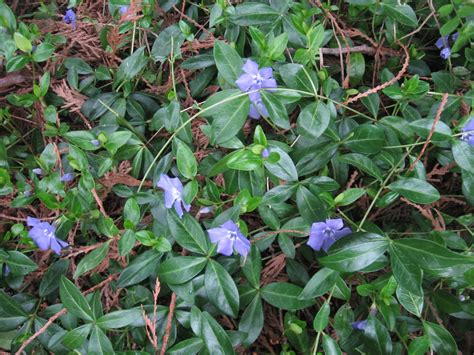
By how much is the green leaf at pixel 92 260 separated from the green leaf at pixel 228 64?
49 centimetres

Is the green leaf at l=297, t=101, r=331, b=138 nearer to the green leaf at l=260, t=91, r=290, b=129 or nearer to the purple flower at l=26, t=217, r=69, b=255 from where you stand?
the green leaf at l=260, t=91, r=290, b=129

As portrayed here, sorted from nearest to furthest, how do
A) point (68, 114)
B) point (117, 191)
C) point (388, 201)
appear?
1. point (388, 201)
2. point (117, 191)
3. point (68, 114)

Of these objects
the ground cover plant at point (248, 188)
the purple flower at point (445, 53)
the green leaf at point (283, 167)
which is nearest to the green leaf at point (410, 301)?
the ground cover plant at point (248, 188)

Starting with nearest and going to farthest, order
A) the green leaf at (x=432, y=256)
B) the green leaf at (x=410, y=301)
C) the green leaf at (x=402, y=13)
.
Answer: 1. the green leaf at (x=432, y=256)
2. the green leaf at (x=410, y=301)
3. the green leaf at (x=402, y=13)

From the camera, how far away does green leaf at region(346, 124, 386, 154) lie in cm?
114

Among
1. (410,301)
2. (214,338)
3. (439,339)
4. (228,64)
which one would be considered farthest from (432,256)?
(228,64)

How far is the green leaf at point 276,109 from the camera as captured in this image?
1109mm

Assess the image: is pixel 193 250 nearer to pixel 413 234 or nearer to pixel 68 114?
pixel 413 234

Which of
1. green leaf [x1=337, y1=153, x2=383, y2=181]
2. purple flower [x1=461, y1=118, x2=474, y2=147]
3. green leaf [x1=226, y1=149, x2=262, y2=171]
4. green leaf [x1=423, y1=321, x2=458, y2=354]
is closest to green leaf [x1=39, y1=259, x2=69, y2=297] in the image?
green leaf [x1=226, y1=149, x2=262, y2=171]

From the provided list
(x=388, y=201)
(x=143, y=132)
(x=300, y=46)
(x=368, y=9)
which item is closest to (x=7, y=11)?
(x=143, y=132)

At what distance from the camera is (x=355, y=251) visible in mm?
1017

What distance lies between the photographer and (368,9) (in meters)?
1.38

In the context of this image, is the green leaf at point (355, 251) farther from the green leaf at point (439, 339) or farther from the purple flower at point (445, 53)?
the purple flower at point (445, 53)

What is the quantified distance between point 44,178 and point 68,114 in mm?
308
